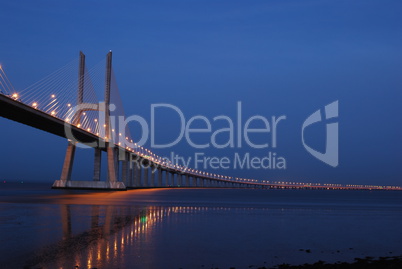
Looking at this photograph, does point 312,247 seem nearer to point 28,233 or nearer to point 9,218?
point 28,233

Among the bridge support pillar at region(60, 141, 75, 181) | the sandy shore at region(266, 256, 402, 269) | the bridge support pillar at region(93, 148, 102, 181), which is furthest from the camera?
the bridge support pillar at region(93, 148, 102, 181)

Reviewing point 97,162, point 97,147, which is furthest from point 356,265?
point 97,162

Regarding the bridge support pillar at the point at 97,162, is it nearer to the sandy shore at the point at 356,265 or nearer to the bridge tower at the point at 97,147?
the bridge tower at the point at 97,147

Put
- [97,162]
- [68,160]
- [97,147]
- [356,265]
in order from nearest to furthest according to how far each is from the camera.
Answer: [356,265] → [68,160] → [97,147] → [97,162]

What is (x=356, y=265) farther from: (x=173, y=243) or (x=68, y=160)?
(x=68, y=160)

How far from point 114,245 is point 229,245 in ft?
12.7

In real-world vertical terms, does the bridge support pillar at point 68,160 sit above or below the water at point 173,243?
above

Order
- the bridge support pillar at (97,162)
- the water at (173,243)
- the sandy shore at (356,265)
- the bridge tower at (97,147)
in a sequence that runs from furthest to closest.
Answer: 1. the bridge support pillar at (97,162)
2. the bridge tower at (97,147)
3. the water at (173,243)
4. the sandy shore at (356,265)

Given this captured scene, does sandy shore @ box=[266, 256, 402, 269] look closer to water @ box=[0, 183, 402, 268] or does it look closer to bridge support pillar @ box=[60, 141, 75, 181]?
water @ box=[0, 183, 402, 268]

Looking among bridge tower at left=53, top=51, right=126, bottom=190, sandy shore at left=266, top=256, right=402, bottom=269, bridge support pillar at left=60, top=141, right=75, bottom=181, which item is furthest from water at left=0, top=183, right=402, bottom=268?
bridge support pillar at left=60, top=141, right=75, bottom=181

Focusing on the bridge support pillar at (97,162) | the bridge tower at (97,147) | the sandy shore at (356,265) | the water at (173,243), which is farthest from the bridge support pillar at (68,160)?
the sandy shore at (356,265)

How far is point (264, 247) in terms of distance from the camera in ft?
53.1

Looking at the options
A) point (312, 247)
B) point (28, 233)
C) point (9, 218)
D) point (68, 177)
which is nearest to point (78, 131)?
point (68, 177)

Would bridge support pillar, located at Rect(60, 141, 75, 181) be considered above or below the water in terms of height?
above
